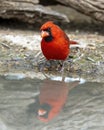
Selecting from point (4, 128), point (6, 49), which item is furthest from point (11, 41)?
point (4, 128)

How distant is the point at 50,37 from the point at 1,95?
36.3 inches

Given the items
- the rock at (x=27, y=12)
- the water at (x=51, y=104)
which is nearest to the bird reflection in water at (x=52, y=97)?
the water at (x=51, y=104)

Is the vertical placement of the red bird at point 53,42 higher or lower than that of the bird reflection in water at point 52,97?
higher

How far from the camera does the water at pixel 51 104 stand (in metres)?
4.62

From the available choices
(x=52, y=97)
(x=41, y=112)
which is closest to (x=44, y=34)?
(x=52, y=97)

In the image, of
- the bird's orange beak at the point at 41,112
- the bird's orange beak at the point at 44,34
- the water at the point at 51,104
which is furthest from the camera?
the bird's orange beak at the point at 44,34

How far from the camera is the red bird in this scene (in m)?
5.70

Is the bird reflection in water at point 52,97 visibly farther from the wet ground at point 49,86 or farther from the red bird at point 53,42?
the red bird at point 53,42

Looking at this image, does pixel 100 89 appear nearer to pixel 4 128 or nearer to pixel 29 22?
pixel 4 128

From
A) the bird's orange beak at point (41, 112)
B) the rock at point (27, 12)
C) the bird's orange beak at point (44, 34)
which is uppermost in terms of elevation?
the bird's orange beak at point (44, 34)

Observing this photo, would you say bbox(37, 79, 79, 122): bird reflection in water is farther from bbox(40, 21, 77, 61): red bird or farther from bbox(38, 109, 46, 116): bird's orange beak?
bbox(40, 21, 77, 61): red bird

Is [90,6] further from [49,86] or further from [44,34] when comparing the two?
[49,86]

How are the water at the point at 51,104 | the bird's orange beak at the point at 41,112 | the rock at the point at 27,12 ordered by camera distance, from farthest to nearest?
the rock at the point at 27,12
the bird's orange beak at the point at 41,112
the water at the point at 51,104

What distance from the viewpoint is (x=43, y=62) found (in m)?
6.22
